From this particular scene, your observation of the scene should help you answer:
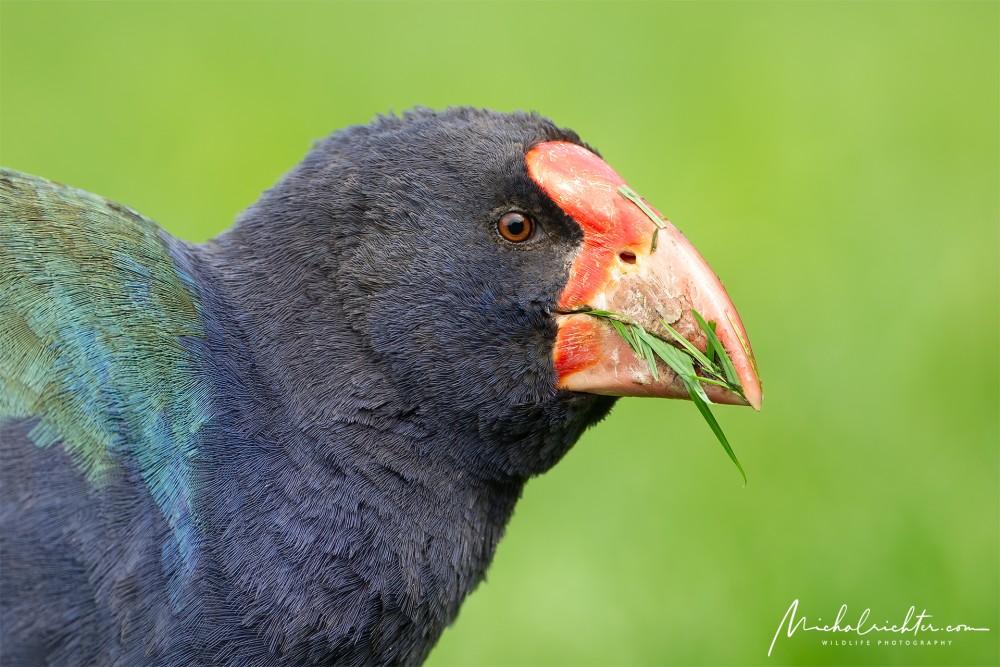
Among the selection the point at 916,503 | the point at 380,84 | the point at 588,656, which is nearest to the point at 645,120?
the point at 380,84

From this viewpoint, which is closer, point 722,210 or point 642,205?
point 642,205

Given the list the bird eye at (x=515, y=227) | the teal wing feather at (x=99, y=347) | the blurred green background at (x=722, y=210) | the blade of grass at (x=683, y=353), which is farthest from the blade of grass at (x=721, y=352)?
the blurred green background at (x=722, y=210)

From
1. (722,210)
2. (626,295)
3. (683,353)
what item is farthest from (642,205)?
(722,210)

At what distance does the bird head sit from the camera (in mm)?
2910

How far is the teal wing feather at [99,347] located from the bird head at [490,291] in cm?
29

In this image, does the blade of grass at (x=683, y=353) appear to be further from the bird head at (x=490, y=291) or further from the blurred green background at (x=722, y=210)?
A: the blurred green background at (x=722, y=210)

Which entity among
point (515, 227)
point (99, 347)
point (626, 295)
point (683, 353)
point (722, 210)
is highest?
point (515, 227)

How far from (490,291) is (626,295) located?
32 centimetres

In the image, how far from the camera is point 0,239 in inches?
110

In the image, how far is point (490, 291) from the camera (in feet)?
9.64

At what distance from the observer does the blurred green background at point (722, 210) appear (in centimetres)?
499

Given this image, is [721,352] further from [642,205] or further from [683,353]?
[642,205]

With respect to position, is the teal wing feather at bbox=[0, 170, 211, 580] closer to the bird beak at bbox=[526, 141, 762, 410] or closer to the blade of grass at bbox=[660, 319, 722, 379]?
the bird beak at bbox=[526, 141, 762, 410]

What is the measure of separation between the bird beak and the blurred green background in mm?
2181
